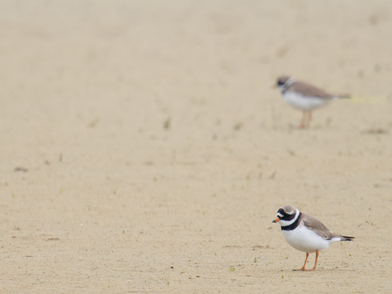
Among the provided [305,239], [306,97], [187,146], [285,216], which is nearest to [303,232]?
[305,239]

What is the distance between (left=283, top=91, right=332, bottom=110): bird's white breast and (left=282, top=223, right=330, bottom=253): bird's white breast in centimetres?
625

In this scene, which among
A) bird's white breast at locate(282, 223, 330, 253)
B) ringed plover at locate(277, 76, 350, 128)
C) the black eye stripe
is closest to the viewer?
bird's white breast at locate(282, 223, 330, 253)

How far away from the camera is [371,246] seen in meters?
5.83

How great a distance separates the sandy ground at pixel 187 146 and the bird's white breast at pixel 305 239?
24 centimetres

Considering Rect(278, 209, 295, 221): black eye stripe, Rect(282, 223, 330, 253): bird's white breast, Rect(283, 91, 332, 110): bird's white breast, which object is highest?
Rect(283, 91, 332, 110): bird's white breast

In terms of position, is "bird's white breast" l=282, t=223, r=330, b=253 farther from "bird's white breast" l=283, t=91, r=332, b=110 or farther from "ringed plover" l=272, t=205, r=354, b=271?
"bird's white breast" l=283, t=91, r=332, b=110

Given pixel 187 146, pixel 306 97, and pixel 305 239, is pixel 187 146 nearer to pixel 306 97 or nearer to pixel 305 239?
pixel 306 97

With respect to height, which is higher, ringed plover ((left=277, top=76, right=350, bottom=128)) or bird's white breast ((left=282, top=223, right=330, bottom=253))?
ringed plover ((left=277, top=76, right=350, bottom=128))

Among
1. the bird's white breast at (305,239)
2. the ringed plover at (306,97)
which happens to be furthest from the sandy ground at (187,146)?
the ringed plover at (306,97)

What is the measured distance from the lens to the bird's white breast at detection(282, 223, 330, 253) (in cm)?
514

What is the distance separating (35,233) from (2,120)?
19.1 feet

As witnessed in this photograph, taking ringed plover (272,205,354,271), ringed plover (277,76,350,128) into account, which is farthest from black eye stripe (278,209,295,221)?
ringed plover (277,76,350,128)

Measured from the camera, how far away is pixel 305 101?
1121 centimetres

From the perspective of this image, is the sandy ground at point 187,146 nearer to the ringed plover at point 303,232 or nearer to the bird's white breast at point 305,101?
the ringed plover at point 303,232
